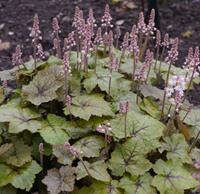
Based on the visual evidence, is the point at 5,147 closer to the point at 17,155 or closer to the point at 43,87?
the point at 17,155

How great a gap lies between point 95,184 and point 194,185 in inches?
20.6

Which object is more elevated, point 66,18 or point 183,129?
point 183,129

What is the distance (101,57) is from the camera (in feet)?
12.0

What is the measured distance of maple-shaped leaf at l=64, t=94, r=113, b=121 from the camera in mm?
2795

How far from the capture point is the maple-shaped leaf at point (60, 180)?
258 cm

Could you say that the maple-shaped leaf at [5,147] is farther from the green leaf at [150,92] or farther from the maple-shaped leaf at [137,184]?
the green leaf at [150,92]

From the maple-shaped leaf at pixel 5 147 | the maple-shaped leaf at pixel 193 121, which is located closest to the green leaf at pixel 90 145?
the maple-shaped leaf at pixel 5 147

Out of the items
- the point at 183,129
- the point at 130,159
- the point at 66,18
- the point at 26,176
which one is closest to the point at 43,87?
the point at 26,176

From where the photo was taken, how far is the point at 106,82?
306cm

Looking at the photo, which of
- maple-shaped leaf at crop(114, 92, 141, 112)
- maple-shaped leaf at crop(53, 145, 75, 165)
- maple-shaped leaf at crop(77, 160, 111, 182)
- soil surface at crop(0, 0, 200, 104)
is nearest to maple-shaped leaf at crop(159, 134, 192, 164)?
maple-shaped leaf at crop(114, 92, 141, 112)

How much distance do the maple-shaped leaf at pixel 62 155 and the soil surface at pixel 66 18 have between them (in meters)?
2.94

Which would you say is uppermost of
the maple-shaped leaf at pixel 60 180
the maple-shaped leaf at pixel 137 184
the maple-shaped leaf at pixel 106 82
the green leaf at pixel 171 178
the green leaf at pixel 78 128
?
the maple-shaped leaf at pixel 106 82

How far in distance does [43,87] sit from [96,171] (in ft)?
1.97

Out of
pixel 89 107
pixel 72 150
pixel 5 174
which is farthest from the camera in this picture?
pixel 89 107
